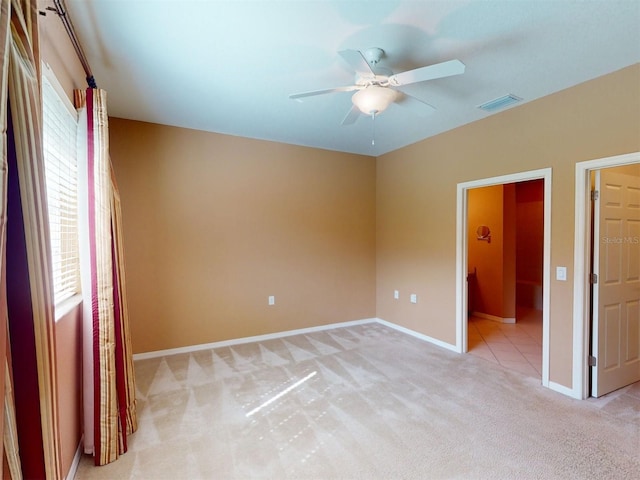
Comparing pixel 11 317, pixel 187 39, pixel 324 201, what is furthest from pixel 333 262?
pixel 11 317

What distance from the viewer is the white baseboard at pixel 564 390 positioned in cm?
256

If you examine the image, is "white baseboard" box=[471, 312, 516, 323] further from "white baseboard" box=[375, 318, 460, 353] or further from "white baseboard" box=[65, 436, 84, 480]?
"white baseboard" box=[65, 436, 84, 480]

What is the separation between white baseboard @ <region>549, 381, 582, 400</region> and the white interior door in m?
0.16

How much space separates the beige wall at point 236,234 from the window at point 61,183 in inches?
55.9

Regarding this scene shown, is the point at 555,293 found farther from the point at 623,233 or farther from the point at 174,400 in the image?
the point at 174,400

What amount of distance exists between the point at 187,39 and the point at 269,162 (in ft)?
7.03

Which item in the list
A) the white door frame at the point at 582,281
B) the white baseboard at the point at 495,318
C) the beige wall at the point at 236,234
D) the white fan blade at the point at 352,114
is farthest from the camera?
the white baseboard at the point at 495,318

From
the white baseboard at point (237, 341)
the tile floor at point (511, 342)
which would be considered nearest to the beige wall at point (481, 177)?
the tile floor at point (511, 342)

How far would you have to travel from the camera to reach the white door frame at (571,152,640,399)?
8.31 ft

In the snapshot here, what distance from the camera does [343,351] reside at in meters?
3.61

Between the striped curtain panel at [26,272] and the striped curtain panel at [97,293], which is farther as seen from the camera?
the striped curtain panel at [97,293]

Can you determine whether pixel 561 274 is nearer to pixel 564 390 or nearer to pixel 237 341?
pixel 564 390

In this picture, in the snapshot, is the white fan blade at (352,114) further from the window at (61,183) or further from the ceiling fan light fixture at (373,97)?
the window at (61,183)

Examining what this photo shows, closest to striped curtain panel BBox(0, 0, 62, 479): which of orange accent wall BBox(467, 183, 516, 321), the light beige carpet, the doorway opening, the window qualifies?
the window
